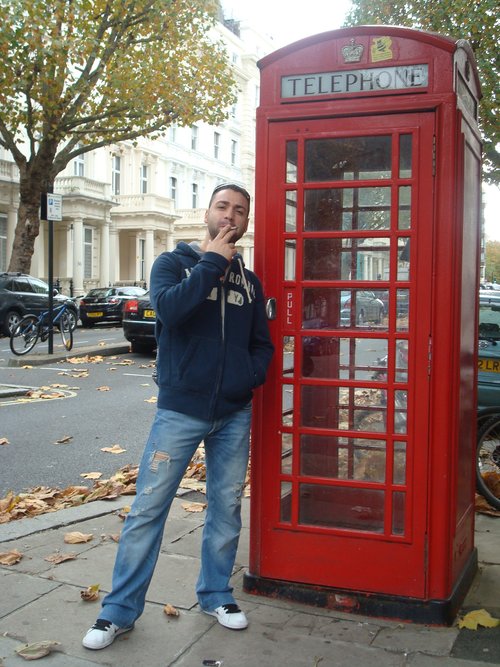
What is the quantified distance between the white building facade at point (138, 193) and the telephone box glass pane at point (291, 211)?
27.0 m

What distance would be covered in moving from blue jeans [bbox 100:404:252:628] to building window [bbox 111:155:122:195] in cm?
4048

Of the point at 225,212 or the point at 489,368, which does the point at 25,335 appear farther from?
the point at 225,212

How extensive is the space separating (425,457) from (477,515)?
89.0 inches

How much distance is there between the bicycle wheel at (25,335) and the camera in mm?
14797

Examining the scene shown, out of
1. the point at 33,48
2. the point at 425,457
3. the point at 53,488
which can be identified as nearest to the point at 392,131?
the point at 425,457

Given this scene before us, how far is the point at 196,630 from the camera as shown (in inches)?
130

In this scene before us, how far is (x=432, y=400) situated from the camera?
11.1 feet

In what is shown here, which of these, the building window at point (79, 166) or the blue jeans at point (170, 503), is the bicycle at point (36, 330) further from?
the building window at point (79, 166)

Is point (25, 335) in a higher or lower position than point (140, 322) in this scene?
lower

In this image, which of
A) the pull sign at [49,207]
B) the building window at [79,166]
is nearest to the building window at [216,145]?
the building window at [79,166]

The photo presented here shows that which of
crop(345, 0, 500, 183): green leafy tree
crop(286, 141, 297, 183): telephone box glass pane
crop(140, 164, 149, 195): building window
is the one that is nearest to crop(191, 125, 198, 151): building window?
crop(140, 164, 149, 195): building window

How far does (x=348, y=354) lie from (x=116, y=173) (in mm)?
41073

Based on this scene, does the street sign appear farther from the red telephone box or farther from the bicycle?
the red telephone box

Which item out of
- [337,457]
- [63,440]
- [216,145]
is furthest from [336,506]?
[216,145]
